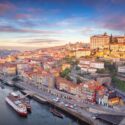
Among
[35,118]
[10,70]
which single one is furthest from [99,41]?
[35,118]

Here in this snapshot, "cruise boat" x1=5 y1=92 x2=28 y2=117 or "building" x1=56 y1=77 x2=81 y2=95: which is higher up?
"building" x1=56 y1=77 x2=81 y2=95

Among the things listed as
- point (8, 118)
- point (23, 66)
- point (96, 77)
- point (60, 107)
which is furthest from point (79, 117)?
point (23, 66)

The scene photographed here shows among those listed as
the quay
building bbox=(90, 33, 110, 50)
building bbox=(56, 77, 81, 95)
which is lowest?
the quay

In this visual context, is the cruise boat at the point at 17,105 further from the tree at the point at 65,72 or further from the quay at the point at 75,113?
the tree at the point at 65,72

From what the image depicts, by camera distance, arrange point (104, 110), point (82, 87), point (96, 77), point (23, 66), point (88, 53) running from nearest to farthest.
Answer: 1. point (104, 110)
2. point (82, 87)
3. point (96, 77)
4. point (88, 53)
5. point (23, 66)

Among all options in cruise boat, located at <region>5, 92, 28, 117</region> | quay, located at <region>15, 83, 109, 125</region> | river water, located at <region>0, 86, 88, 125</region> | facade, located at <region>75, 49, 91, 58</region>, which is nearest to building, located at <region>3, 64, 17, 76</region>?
facade, located at <region>75, 49, 91, 58</region>

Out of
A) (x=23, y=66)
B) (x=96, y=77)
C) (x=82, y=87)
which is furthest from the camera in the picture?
(x=23, y=66)

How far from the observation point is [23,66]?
16.0 metres

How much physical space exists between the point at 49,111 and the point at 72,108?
0.70 metres

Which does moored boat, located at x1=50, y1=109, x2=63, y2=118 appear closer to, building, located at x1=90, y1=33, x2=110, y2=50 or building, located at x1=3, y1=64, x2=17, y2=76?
building, located at x1=90, y1=33, x2=110, y2=50

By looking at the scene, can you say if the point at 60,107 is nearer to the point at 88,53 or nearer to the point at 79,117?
the point at 79,117

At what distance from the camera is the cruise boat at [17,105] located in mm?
7367

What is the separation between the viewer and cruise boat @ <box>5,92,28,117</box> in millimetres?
7367

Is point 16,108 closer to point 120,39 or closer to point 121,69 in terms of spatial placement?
point 121,69
